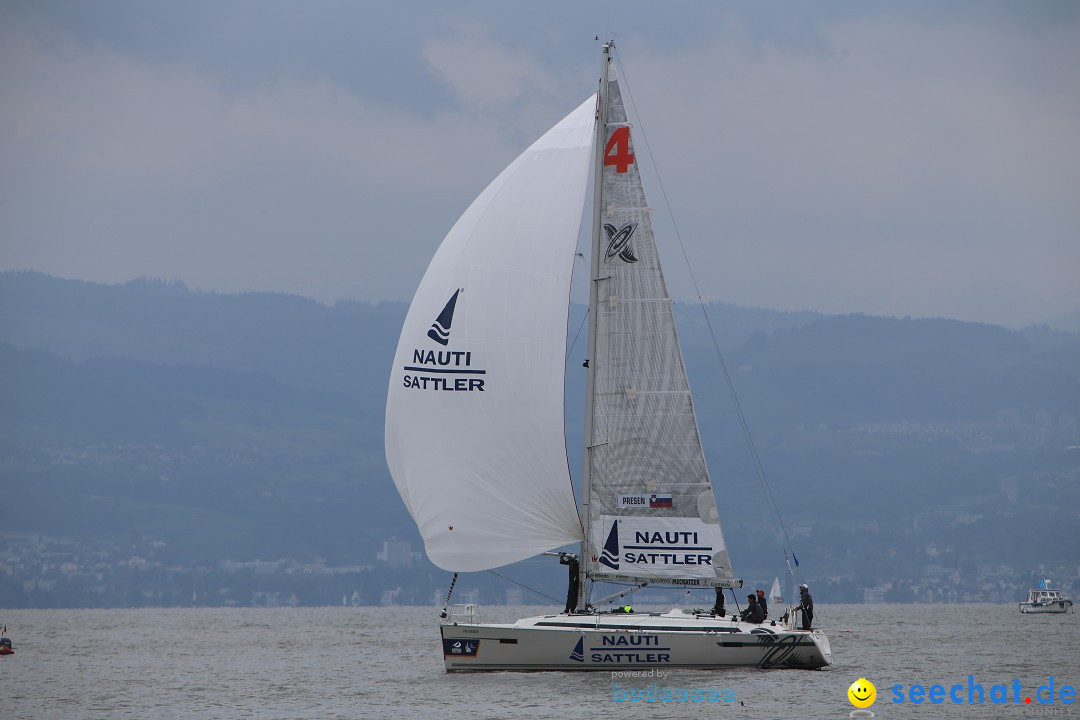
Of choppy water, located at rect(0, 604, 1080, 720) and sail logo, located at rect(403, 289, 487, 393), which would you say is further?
sail logo, located at rect(403, 289, 487, 393)

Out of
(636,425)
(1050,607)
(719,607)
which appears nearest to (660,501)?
(636,425)

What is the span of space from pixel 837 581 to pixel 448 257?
545 feet

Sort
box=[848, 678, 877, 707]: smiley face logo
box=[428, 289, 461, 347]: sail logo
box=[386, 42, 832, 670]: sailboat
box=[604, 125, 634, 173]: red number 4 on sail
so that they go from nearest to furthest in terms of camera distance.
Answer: box=[848, 678, 877, 707]: smiley face logo
box=[386, 42, 832, 670]: sailboat
box=[604, 125, 634, 173]: red number 4 on sail
box=[428, 289, 461, 347]: sail logo

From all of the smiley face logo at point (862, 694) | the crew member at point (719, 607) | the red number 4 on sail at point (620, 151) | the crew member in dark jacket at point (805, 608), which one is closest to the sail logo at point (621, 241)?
the red number 4 on sail at point (620, 151)

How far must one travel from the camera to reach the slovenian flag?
3272 cm

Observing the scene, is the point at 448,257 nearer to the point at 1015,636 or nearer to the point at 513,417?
the point at 513,417

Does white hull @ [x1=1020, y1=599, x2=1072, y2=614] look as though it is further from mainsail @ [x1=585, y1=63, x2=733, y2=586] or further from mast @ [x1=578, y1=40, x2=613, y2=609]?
mast @ [x1=578, y1=40, x2=613, y2=609]

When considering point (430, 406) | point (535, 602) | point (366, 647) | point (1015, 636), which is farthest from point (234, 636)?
point (535, 602)

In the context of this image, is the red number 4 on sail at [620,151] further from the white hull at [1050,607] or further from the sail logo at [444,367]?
the white hull at [1050,607]

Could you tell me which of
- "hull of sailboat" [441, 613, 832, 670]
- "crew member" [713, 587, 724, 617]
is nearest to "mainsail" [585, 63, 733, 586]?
"crew member" [713, 587, 724, 617]

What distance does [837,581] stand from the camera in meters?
193

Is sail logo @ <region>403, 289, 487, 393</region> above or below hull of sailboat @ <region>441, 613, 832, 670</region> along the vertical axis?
above

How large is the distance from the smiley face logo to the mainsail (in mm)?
3268

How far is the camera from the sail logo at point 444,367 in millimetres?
33281
